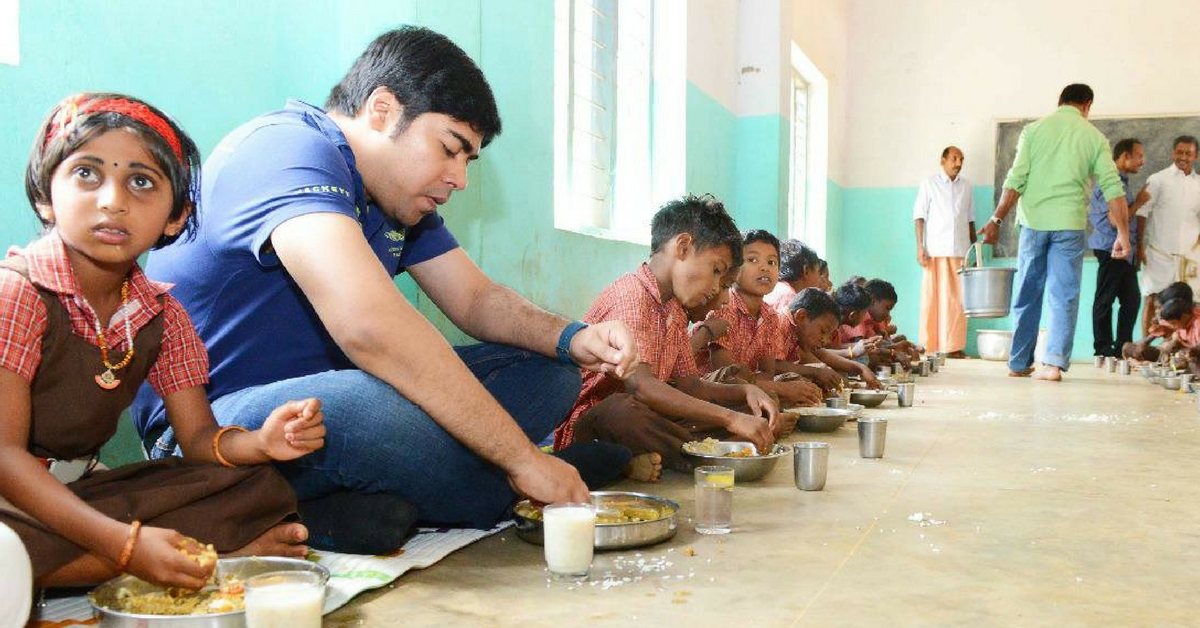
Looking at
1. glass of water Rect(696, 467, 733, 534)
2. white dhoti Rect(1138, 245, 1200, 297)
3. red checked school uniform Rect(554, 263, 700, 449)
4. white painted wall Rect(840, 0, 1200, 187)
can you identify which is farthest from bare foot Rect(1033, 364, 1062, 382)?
glass of water Rect(696, 467, 733, 534)

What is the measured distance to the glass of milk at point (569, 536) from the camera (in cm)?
165

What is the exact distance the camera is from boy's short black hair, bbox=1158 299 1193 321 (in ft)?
24.2

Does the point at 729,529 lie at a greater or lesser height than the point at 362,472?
lesser

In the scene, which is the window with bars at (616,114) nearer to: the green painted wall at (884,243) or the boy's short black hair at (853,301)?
the boy's short black hair at (853,301)

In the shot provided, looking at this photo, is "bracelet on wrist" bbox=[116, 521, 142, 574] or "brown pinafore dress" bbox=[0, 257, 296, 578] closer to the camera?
"bracelet on wrist" bbox=[116, 521, 142, 574]

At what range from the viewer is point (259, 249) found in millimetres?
1686

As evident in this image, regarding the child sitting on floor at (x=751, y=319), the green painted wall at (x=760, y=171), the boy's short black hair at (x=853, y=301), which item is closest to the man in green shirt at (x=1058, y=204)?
the boy's short black hair at (x=853, y=301)

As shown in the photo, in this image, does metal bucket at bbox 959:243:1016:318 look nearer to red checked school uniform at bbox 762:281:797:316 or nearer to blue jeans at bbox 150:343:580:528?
red checked school uniform at bbox 762:281:797:316

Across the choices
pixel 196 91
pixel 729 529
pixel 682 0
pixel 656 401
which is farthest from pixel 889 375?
pixel 196 91

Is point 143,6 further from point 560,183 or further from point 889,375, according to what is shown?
point 889,375

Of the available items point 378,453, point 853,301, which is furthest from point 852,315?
point 378,453

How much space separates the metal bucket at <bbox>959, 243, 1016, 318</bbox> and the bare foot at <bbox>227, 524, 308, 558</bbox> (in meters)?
7.38

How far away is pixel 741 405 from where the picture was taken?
3.31 m

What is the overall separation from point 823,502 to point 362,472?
4.10 ft
